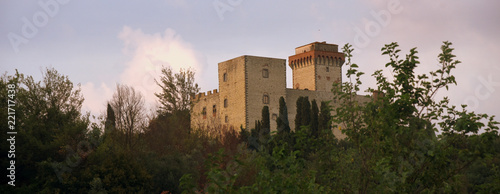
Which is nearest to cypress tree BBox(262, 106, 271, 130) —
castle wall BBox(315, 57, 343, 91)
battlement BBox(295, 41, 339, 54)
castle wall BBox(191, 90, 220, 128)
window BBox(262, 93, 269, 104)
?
window BBox(262, 93, 269, 104)

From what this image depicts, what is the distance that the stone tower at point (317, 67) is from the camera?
63312 mm

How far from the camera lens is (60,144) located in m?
23.0

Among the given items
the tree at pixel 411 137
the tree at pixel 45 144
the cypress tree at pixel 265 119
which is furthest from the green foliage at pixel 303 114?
the tree at pixel 411 137

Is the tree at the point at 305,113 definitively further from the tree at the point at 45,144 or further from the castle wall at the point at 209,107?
the tree at the point at 45,144

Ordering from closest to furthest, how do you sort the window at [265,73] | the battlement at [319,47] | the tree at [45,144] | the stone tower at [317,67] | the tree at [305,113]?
the tree at [45,144] < the tree at [305,113] < the window at [265,73] < the stone tower at [317,67] < the battlement at [319,47]

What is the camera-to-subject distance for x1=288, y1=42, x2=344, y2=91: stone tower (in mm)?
63312

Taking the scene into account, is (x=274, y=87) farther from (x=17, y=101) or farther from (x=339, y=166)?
(x=339, y=166)

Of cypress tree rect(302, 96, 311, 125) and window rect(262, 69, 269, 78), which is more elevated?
window rect(262, 69, 269, 78)

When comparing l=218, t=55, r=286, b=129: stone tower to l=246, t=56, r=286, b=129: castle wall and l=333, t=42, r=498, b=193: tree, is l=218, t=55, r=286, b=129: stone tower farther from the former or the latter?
l=333, t=42, r=498, b=193: tree

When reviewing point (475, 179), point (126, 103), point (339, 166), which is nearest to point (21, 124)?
point (126, 103)

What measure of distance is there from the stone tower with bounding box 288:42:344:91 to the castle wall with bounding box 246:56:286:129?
8444 millimetres

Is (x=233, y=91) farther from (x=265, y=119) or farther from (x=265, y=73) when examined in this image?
(x=265, y=119)

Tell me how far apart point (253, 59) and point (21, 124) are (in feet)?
101

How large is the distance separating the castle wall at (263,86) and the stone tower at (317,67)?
27.7 ft
